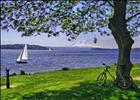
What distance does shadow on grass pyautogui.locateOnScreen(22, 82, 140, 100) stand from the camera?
75.4 feet

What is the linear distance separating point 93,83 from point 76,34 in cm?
356

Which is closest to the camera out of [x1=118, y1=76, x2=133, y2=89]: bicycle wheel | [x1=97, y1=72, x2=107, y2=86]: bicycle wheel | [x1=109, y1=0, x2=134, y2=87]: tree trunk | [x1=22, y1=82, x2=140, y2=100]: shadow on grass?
[x1=22, y1=82, x2=140, y2=100]: shadow on grass

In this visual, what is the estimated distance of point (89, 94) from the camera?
77.5ft

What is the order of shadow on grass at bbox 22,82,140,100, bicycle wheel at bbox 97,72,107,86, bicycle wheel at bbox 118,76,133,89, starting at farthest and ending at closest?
1. bicycle wheel at bbox 97,72,107,86
2. bicycle wheel at bbox 118,76,133,89
3. shadow on grass at bbox 22,82,140,100

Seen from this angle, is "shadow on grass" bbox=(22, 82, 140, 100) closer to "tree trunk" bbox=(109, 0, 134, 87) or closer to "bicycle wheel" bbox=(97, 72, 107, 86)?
"bicycle wheel" bbox=(97, 72, 107, 86)

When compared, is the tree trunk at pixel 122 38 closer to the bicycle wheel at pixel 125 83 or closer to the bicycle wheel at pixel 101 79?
the bicycle wheel at pixel 125 83

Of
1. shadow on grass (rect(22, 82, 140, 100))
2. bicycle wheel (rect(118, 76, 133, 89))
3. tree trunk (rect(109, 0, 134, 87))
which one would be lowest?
shadow on grass (rect(22, 82, 140, 100))

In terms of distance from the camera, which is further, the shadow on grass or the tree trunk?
the tree trunk

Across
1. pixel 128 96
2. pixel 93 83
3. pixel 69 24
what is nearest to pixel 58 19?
pixel 69 24

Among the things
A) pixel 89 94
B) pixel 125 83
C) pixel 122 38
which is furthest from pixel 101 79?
pixel 89 94

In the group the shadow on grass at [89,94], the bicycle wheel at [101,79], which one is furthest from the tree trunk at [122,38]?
the shadow on grass at [89,94]

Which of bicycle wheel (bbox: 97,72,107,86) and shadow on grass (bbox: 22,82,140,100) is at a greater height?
bicycle wheel (bbox: 97,72,107,86)

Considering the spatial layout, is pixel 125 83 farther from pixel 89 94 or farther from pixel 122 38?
pixel 89 94

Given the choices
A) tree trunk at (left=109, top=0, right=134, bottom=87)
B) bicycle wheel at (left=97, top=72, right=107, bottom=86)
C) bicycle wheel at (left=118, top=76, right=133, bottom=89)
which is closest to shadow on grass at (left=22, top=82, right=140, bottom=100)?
bicycle wheel at (left=118, top=76, right=133, bottom=89)
